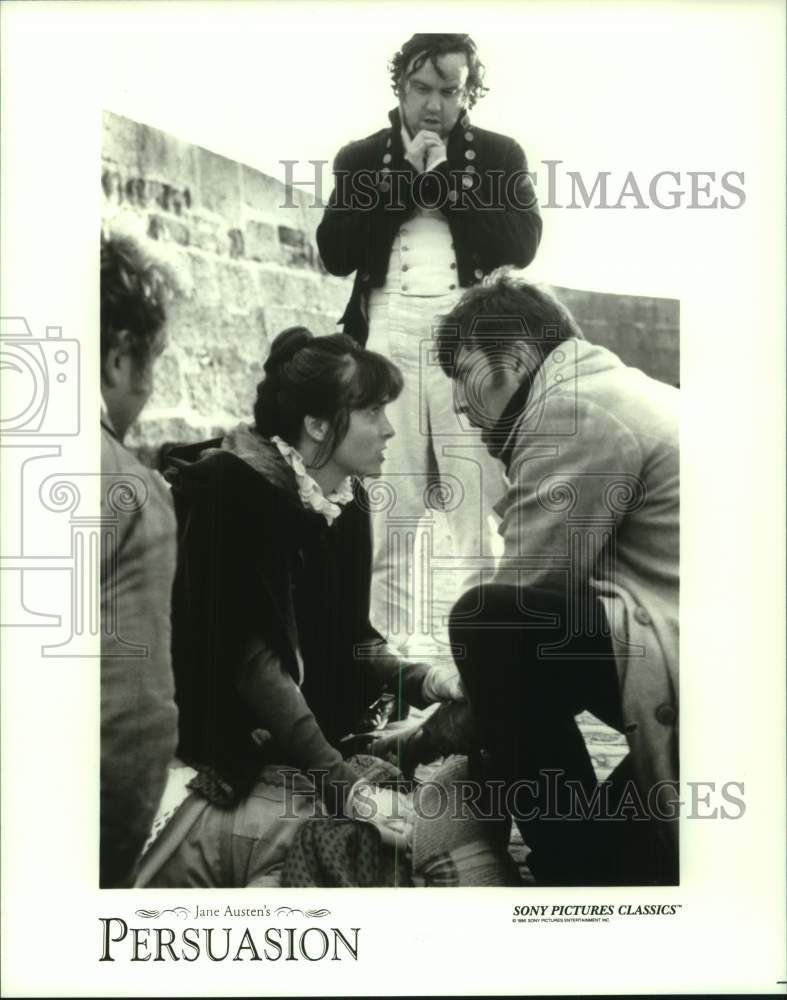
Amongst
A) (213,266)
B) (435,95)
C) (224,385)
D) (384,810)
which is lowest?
(384,810)

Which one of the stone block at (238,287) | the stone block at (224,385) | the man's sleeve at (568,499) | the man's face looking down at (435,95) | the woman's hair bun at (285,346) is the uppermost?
the man's face looking down at (435,95)

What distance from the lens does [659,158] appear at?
345 cm

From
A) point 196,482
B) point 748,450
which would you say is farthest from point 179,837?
point 748,450

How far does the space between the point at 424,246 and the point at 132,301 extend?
0.85 metres

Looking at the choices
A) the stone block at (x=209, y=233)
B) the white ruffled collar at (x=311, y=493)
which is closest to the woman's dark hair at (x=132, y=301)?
the stone block at (x=209, y=233)

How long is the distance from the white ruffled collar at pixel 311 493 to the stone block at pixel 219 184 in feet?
2.20

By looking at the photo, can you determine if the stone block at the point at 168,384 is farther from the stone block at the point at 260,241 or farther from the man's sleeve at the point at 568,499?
the man's sleeve at the point at 568,499

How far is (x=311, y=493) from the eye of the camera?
3422 millimetres

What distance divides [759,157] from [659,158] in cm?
30

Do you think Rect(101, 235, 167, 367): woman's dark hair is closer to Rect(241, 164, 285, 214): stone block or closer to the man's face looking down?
Rect(241, 164, 285, 214): stone block

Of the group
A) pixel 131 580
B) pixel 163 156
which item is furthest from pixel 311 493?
pixel 163 156

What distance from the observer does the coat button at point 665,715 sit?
A: 342cm

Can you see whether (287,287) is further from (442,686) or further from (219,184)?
(442,686)

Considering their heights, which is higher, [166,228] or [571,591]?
[166,228]
